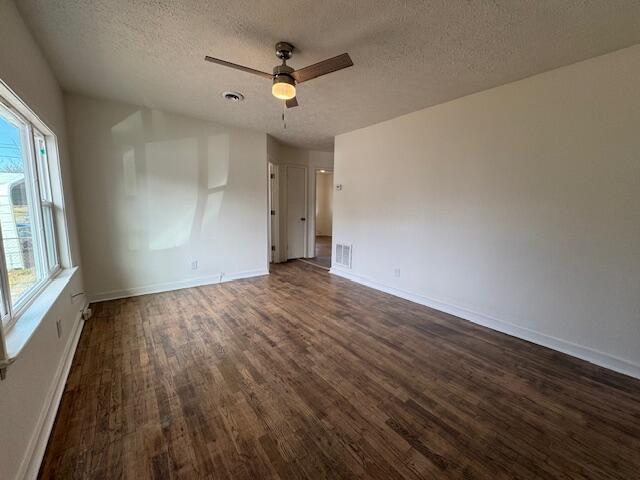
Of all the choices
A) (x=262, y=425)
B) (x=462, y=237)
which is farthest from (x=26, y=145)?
(x=462, y=237)

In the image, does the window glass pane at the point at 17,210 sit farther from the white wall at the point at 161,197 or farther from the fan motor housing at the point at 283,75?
the fan motor housing at the point at 283,75

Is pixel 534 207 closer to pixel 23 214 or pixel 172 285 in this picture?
pixel 23 214

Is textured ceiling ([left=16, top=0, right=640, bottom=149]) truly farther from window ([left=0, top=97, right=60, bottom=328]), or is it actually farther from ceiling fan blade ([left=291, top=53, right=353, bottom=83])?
window ([left=0, top=97, right=60, bottom=328])

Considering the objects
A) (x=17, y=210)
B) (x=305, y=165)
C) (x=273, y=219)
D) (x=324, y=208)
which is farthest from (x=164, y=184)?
(x=324, y=208)

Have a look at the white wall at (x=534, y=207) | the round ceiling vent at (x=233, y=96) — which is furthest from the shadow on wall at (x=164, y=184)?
the white wall at (x=534, y=207)

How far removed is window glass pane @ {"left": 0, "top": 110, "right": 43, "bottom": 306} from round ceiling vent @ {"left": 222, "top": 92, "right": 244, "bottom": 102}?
1686mm

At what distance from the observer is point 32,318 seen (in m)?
1.54

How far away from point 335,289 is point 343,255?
87 centimetres

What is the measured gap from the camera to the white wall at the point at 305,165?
564 centimetres

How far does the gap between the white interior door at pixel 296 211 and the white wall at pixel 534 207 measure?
2513 millimetres

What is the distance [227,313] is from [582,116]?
3.85 metres

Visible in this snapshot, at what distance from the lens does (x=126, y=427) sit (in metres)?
1.55

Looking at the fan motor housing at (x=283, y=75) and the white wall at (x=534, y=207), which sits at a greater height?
the fan motor housing at (x=283, y=75)

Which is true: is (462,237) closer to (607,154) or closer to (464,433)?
(607,154)
